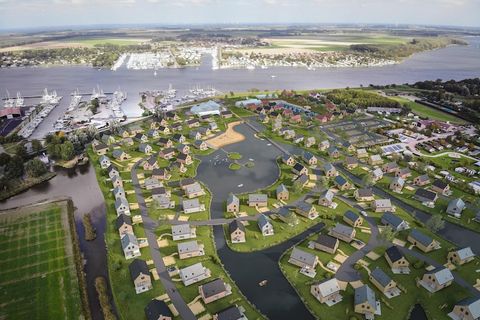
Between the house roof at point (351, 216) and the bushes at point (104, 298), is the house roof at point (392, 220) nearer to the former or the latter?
the house roof at point (351, 216)

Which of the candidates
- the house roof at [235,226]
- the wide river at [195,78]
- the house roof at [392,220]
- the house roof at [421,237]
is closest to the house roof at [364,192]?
the house roof at [392,220]

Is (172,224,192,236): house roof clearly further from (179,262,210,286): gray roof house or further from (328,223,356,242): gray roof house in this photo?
(328,223,356,242): gray roof house

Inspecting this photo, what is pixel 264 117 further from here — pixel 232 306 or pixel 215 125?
pixel 232 306

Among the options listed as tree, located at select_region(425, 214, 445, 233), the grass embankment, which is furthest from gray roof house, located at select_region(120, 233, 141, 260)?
tree, located at select_region(425, 214, 445, 233)

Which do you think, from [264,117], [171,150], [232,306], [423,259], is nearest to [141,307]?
[232,306]

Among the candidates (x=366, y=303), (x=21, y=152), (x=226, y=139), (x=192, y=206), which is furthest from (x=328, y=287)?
(x=21, y=152)

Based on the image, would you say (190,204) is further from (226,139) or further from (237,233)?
(226,139)
